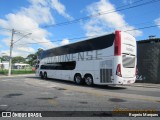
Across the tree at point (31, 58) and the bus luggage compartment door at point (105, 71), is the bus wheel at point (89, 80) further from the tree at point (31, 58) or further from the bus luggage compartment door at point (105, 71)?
the tree at point (31, 58)

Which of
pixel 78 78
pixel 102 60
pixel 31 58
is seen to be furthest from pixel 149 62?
pixel 31 58

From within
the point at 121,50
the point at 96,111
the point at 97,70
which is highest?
the point at 121,50

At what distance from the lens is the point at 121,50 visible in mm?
16609

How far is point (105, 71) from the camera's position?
1742cm

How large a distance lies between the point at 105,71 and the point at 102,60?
876mm

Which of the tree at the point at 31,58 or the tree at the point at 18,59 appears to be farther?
the tree at the point at 18,59

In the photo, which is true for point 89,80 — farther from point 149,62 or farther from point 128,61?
point 149,62

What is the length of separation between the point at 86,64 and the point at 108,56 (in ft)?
9.40

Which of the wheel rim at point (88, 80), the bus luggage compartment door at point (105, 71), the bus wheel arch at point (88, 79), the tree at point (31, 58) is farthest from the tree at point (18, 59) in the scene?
the bus luggage compartment door at point (105, 71)

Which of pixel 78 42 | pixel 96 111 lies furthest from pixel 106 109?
pixel 78 42

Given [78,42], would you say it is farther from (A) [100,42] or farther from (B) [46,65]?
(B) [46,65]

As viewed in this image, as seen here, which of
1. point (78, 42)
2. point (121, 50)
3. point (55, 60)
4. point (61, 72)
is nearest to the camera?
point (121, 50)

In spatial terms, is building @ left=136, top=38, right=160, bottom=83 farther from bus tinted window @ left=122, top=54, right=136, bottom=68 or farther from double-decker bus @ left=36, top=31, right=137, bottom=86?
bus tinted window @ left=122, top=54, right=136, bottom=68

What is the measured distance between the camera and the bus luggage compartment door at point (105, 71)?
16986mm
